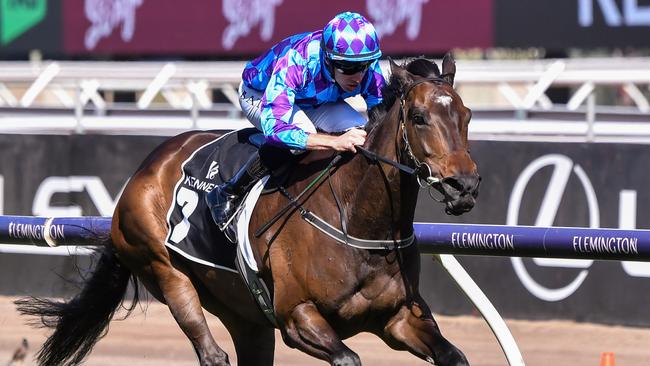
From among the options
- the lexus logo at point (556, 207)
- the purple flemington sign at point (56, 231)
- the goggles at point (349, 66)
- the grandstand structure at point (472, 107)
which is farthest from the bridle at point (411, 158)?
the lexus logo at point (556, 207)

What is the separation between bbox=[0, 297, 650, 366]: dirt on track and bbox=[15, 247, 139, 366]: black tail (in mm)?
1438

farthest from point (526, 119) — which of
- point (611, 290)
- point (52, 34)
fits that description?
point (52, 34)

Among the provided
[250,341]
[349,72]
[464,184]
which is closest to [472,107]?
[250,341]

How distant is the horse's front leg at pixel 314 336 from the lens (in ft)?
14.3

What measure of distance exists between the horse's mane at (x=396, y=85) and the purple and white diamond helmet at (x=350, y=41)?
0.12 m

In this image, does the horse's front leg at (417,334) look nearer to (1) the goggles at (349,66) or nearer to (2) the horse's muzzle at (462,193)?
(2) the horse's muzzle at (462,193)

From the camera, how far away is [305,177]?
4.80m

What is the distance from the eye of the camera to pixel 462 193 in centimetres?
396

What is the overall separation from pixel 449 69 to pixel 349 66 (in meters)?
0.37

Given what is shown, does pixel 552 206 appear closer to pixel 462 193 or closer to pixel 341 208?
pixel 341 208

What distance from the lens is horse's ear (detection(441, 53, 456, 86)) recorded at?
4437mm

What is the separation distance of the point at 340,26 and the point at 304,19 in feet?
27.6

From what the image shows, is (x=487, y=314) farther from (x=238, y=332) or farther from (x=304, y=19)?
(x=304, y=19)

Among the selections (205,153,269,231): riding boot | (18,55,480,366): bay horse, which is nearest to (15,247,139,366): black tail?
(18,55,480,366): bay horse
